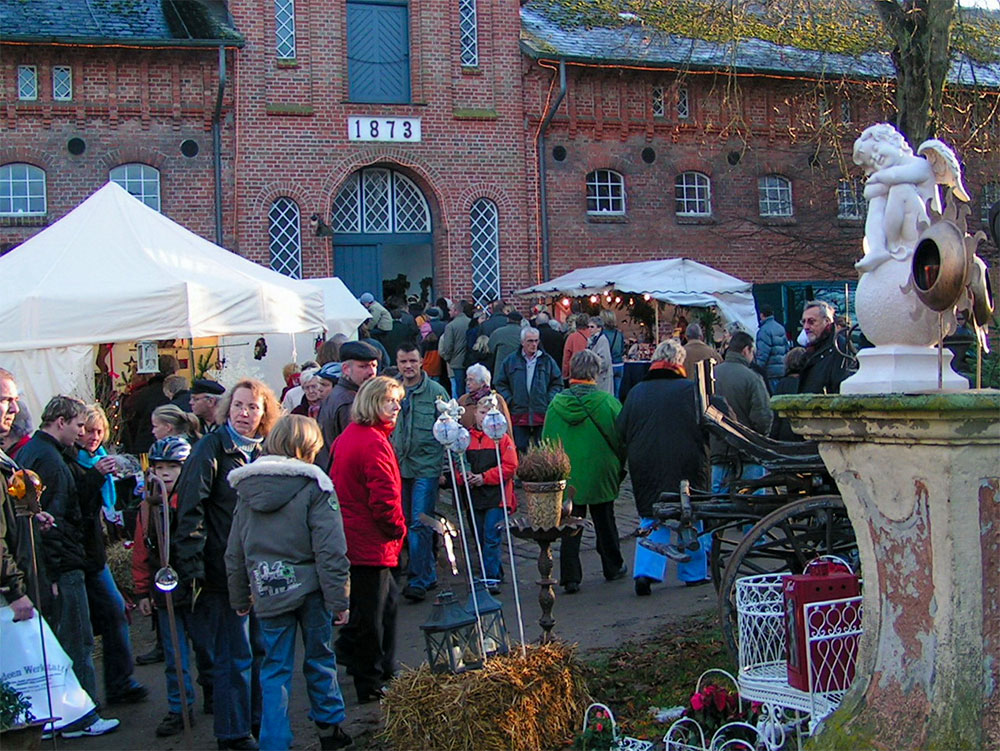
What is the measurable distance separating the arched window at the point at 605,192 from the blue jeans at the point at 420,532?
1375cm

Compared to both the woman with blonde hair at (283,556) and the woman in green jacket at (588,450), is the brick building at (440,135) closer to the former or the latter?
the woman in green jacket at (588,450)

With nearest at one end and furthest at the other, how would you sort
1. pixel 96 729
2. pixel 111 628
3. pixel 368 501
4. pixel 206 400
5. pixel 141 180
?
pixel 96 729
pixel 368 501
pixel 111 628
pixel 206 400
pixel 141 180

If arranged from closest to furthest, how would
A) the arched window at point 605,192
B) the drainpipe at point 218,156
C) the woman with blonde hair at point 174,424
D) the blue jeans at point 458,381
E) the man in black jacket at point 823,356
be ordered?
1. the woman with blonde hair at point 174,424
2. the man in black jacket at point 823,356
3. the blue jeans at point 458,381
4. the drainpipe at point 218,156
5. the arched window at point 605,192

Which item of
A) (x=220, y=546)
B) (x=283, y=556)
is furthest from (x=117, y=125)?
(x=283, y=556)

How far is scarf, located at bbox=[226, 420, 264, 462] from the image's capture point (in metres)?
6.30

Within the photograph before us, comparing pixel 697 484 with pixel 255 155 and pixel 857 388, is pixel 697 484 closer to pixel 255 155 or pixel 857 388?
pixel 857 388

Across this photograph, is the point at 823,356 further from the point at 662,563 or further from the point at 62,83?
the point at 62,83

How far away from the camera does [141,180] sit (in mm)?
19922

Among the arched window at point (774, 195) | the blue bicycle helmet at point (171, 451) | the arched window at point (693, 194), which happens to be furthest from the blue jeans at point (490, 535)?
the arched window at point (774, 195)

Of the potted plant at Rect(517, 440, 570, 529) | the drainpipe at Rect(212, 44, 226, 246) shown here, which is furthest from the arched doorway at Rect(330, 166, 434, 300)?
the potted plant at Rect(517, 440, 570, 529)

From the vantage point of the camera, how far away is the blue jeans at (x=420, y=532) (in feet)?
30.9

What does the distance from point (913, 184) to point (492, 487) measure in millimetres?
5191

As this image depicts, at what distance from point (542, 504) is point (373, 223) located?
49.4 ft

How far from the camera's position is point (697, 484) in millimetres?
9227
